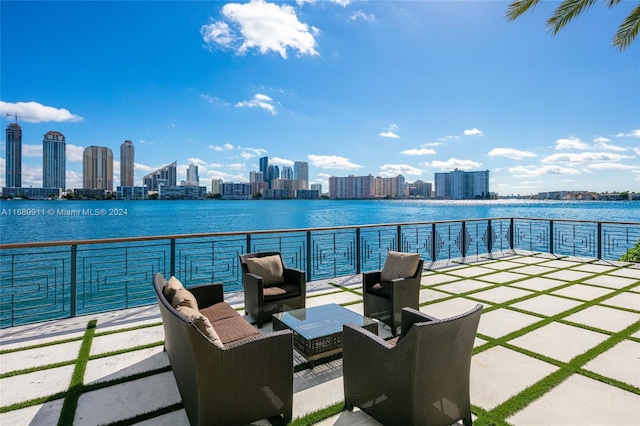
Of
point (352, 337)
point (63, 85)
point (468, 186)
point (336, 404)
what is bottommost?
point (336, 404)

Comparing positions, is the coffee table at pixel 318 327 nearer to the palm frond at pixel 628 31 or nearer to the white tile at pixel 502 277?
the white tile at pixel 502 277

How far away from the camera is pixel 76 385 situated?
2.56 m

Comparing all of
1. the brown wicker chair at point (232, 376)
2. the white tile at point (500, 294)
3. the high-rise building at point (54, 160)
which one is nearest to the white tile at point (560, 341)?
the white tile at point (500, 294)

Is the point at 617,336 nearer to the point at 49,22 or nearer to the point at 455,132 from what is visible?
the point at 49,22

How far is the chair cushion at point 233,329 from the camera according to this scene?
2.61m

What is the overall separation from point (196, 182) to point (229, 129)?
91.5 ft

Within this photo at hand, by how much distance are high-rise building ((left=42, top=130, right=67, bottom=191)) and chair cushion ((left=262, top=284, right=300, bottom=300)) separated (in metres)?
36.8

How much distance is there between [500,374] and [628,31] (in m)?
5.93

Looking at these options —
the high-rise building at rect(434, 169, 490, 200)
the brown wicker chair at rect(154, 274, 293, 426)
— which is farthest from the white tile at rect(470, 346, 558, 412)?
the high-rise building at rect(434, 169, 490, 200)

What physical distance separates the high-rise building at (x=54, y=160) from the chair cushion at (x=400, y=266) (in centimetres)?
3777

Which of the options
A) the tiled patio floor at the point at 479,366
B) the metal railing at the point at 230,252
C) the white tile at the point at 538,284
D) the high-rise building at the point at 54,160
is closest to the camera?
the tiled patio floor at the point at 479,366

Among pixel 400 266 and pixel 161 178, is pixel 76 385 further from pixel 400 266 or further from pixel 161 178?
pixel 161 178

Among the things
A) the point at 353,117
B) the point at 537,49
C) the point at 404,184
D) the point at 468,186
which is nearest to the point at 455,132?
the point at 353,117

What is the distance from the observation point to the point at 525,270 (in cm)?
653
